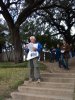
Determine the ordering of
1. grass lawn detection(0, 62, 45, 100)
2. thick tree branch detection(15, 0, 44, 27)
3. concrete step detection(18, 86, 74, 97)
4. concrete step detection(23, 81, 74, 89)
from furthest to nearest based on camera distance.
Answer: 1. thick tree branch detection(15, 0, 44, 27)
2. grass lawn detection(0, 62, 45, 100)
3. concrete step detection(23, 81, 74, 89)
4. concrete step detection(18, 86, 74, 97)

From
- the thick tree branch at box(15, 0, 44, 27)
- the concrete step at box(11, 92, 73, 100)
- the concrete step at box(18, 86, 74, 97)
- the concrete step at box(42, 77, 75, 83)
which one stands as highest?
the thick tree branch at box(15, 0, 44, 27)

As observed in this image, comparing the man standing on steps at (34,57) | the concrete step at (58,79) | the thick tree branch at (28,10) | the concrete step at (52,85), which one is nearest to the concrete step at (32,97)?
the concrete step at (52,85)

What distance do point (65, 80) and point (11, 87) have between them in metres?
2.21

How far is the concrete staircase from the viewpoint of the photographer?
1305cm

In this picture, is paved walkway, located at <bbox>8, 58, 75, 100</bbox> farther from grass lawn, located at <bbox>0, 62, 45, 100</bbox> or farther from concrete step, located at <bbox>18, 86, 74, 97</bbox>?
grass lawn, located at <bbox>0, 62, 45, 100</bbox>

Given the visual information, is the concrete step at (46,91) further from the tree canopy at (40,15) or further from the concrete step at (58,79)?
the tree canopy at (40,15)

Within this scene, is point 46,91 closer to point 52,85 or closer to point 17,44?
point 52,85

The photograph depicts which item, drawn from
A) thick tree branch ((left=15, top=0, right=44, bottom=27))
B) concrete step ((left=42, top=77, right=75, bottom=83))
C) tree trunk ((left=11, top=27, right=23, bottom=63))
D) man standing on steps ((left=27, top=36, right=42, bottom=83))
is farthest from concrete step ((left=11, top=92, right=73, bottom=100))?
thick tree branch ((left=15, top=0, right=44, bottom=27))

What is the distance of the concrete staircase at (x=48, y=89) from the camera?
13.1 metres

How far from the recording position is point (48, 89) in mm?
13555

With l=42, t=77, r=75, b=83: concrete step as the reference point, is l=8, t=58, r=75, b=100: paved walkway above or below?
below

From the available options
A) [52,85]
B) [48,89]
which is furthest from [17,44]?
[48,89]

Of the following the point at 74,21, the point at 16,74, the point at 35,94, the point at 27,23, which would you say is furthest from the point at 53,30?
the point at 35,94

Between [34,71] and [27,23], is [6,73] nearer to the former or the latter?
[34,71]
